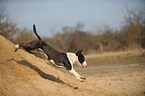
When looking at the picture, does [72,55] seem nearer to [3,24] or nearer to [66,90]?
[66,90]

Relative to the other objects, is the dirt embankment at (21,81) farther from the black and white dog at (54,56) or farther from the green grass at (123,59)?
the green grass at (123,59)

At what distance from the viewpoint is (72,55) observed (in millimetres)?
8078

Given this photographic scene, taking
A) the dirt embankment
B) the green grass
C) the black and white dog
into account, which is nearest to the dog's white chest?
the black and white dog

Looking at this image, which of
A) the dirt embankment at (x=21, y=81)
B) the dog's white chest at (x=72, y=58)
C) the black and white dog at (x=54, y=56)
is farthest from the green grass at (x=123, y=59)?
the dirt embankment at (x=21, y=81)

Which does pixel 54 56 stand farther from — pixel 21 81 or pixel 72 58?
pixel 21 81

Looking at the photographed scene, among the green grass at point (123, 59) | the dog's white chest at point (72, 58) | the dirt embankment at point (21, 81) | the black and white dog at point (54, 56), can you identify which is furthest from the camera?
the green grass at point (123, 59)

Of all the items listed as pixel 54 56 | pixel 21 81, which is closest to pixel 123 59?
pixel 54 56

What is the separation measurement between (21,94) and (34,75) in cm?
183

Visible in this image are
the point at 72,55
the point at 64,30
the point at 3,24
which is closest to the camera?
the point at 72,55

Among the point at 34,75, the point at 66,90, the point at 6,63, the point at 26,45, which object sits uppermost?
the point at 26,45

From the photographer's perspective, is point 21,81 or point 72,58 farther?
point 72,58

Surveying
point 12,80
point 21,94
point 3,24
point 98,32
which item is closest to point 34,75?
point 12,80

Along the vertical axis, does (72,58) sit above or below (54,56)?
below

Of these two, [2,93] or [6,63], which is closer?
[2,93]
